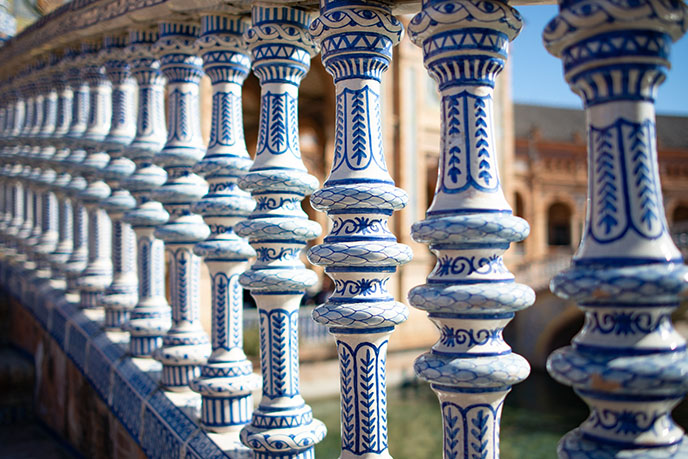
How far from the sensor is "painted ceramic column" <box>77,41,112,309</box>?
317 cm

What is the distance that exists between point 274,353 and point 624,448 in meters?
1.06

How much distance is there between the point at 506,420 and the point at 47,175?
11.0 metres

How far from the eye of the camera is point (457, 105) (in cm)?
139

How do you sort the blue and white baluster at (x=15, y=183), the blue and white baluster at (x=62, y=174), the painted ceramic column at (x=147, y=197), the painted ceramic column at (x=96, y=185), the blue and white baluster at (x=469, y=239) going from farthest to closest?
the blue and white baluster at (x=15, y=183)
the blue and white baluster at (x=62, y=174)
the painted ceramic column at (x=96, y=185)
the painted ceramic column at (x=147, y=197)
the blue and white baluster at (x=469, y=239)

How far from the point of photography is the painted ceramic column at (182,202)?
2.44m

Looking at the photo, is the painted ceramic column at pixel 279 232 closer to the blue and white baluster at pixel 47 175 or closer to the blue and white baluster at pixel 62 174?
the blue and white baluster at pixel 62 174

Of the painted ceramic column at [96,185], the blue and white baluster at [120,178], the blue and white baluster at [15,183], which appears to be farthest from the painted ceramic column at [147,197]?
the blue and white baluster at [15,183]

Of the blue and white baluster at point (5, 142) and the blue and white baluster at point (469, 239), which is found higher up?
the blue and white baluster at point (5, 142)

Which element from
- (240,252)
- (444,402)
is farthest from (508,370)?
(240,252)

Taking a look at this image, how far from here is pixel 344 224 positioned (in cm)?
163

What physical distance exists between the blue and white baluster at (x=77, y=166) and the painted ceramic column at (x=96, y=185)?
0.07 metres

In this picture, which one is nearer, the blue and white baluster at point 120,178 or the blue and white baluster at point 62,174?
the blue and white baluster at point 120,178

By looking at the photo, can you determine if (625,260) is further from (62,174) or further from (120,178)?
(62,174)

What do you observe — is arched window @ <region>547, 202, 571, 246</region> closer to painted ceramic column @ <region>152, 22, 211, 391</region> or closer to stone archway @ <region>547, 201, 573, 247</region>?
stone archway @ <region>547, 201, 573, 247</region>
